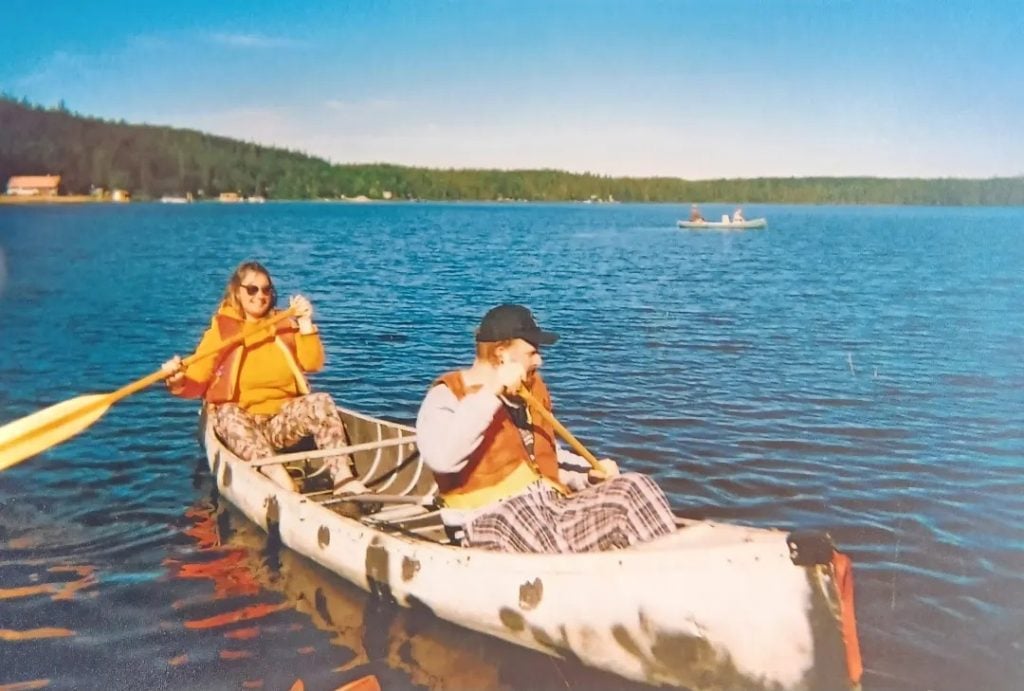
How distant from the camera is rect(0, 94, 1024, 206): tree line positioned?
8227 mm

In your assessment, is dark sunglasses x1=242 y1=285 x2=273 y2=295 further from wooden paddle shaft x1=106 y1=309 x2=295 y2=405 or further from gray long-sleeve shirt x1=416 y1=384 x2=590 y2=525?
gray long-sleeve shirt x1=416 y1=384 x2=590 y2=525

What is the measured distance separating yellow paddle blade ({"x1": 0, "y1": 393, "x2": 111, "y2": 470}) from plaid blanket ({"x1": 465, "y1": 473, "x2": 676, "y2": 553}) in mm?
3159

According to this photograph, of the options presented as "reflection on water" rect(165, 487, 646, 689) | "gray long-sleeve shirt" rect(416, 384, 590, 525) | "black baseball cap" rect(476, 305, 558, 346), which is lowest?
"reflection on water" rect(165, 487, 646, 689)

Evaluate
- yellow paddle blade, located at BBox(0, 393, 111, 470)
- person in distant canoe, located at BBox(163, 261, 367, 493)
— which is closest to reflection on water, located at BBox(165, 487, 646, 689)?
person in distant canoe, located at BBox(163, 261, 367, 493)

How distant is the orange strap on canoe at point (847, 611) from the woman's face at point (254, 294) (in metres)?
4.39

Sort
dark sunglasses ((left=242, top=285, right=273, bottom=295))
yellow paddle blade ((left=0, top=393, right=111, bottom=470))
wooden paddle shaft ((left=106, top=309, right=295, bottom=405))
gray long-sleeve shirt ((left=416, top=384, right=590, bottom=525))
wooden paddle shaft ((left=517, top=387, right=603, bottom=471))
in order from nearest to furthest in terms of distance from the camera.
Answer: gray long-sleeve shirt ((left=416, top=384, right=590, bottom=525)) < wooden paddle shaft ((left=517, top=387, right=603, bottom=471)) < yellow paddle blade ((left=0, top=393, right=111, bottom=470)) < wooden paddle shaft ((left=106, top=309, right=295, bottom=405)) < dark sunglasses ((left=242, top=285, right=273, bottom=295))

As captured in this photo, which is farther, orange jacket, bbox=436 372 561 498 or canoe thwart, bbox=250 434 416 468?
canoe thwart, bbox=250 434 416 468

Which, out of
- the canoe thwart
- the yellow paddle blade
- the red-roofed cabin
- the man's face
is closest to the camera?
the man's face

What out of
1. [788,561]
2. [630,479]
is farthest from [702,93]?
[788,561]

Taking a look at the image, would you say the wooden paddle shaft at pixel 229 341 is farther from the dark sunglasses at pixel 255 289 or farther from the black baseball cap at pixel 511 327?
the black baseball cap at pixel 511 327

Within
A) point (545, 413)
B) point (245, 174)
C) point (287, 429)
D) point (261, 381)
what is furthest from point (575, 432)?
point (245, 174)

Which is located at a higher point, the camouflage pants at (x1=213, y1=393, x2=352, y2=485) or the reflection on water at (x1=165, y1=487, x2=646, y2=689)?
the camouflage pants at (x1=213, y1=393, x2=352, y2=485)

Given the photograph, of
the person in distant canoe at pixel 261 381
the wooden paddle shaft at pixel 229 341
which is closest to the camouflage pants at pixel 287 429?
the person in distant canoe at pixel 261 381

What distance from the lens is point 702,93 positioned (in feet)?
23.9
